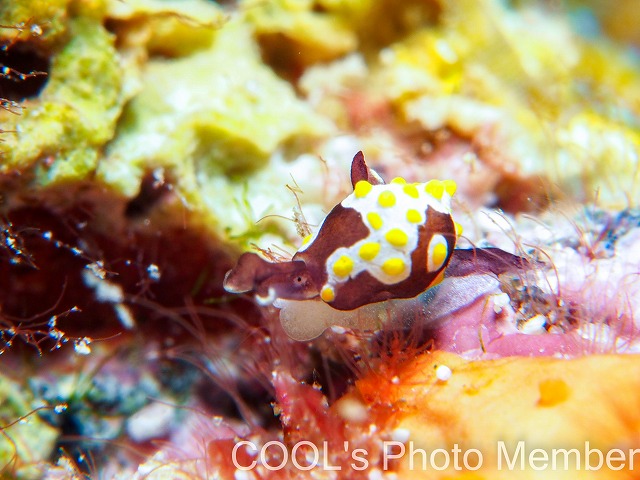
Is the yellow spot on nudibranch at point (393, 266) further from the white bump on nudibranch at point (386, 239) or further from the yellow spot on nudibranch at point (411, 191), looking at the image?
the yellow spot on nudibranch at point (411, 191)

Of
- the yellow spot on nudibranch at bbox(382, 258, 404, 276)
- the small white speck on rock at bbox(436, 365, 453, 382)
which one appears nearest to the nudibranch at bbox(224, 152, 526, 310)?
the yellow spot on nudibranch at bbox(382, 258, 404, 276)

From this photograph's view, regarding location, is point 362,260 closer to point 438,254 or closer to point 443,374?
point 438,254

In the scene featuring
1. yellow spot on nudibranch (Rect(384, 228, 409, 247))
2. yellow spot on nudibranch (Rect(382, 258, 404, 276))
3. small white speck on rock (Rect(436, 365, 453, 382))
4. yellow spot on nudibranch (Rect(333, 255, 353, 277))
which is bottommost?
small white speck on rock (Rect(436, 365, 453, 382))

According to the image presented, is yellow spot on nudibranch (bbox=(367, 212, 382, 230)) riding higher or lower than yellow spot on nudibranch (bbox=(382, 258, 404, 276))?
higher

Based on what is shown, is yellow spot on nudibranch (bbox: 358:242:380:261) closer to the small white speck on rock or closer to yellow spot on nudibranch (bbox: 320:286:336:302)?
yellow spot on nudibranch (bbox: 320:286:336:302)

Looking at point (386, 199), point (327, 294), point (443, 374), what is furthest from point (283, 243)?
point (443, 374)

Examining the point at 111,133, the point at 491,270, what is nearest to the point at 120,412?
the point at 111,133
